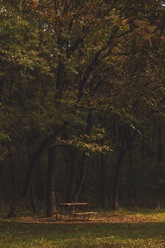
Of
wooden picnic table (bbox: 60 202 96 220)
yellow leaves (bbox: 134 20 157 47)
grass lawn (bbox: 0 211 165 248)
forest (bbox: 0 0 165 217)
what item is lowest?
grass lawn (bbox: 0 211 165 248)

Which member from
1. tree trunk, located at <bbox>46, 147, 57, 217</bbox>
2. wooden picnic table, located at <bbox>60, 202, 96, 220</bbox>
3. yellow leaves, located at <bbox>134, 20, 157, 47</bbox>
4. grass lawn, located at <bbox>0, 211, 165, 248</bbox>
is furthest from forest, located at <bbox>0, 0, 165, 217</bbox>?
grass lawn, located at <bbox>0, 211, 165, 248</bbox>

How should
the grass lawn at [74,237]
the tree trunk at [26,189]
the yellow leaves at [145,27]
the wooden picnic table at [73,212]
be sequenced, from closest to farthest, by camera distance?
1. the yellow leaves at [145,27]
2. the grass lawn at [74,237]
3. the wooden picnic table at [73,212]
4. the tree trunk at [26,189]

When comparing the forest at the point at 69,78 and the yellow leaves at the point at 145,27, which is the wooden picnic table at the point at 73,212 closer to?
the forest at the point at 69,78

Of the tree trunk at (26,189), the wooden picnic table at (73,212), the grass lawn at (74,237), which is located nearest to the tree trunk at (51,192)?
the wooden picnic table at (73,212)

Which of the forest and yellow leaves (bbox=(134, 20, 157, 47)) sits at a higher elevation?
the forest

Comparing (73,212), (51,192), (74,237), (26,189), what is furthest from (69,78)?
(74,237)

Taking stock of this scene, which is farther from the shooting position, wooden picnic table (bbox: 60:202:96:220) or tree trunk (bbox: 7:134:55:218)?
tree trunk (bbox: 7:134:55:218)

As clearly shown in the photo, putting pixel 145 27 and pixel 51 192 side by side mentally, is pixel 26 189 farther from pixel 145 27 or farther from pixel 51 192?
pixel 145 27

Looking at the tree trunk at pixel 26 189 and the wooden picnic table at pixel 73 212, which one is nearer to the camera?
the wooden picnic table at pixel 73 212

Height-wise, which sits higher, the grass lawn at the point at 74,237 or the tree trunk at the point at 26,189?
the tree trunk at the point at 26,189

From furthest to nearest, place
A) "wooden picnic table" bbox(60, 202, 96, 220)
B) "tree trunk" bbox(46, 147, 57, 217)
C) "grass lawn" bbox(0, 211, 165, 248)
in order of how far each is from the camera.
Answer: "tree trunk" bbox(46, 147, 57, 217)
"wooden picnic table" bbox(60, 202, 96, 220)
"grass lawn" bbox(0, 211, 165, 248)

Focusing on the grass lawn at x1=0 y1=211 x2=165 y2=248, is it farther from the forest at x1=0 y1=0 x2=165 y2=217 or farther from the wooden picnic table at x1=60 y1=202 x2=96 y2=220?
the forest at x1=0 y1=0 x2=165 y2=217

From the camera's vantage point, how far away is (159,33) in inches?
181

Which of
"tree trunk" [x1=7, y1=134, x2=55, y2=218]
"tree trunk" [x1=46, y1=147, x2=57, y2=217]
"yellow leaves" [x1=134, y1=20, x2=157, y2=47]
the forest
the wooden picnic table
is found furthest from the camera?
"tree trunk" [x1=46, y1=147, x2=57, y2=217]
